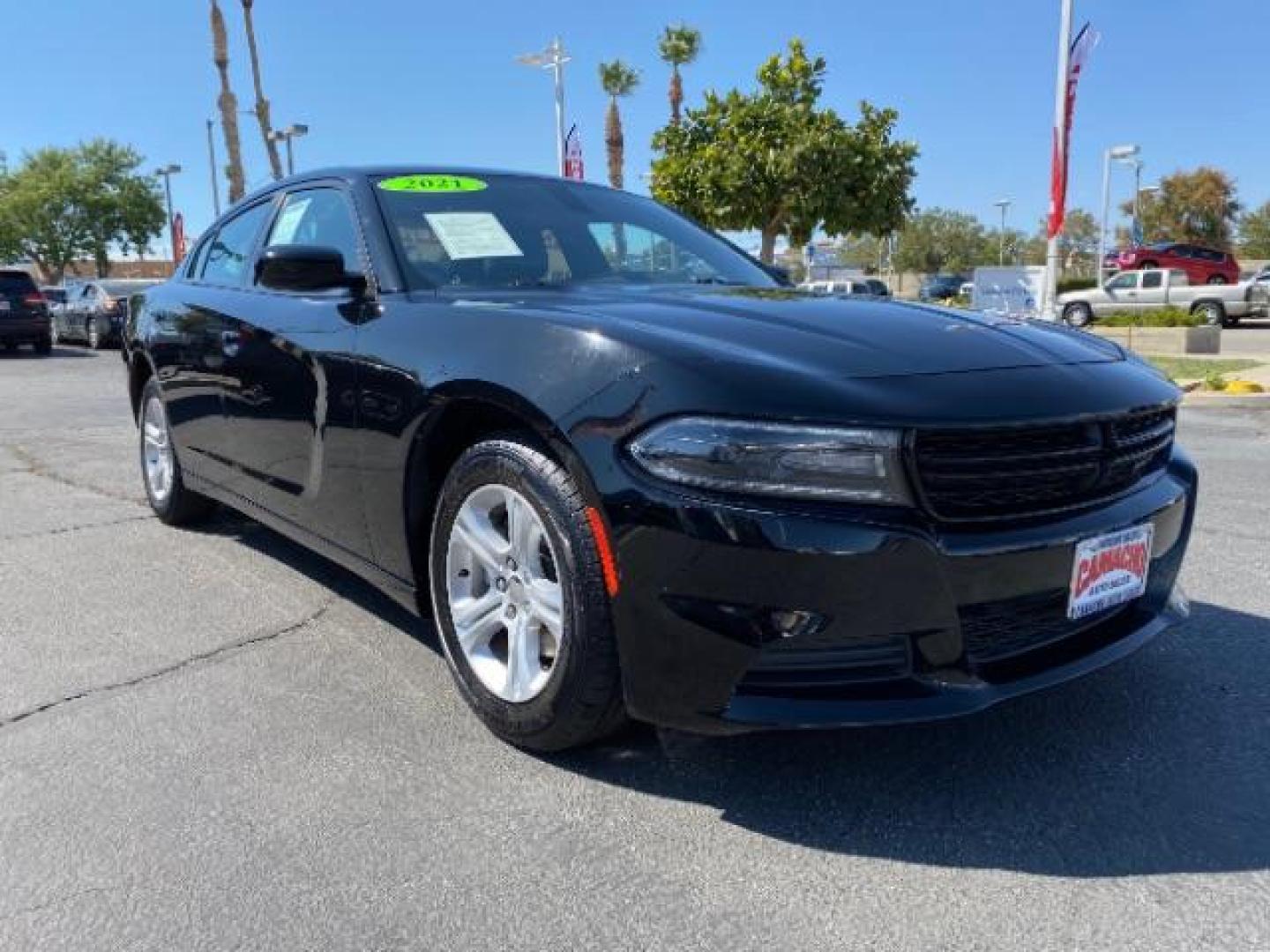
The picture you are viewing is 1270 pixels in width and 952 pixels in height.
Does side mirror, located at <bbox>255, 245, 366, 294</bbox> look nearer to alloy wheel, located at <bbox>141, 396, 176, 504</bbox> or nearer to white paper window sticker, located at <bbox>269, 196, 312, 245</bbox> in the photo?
white paper window sticker, located at <bbox>269, 196, 312, 245</bbox>

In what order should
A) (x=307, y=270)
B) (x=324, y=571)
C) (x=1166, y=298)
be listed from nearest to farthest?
(x=307, y=270), (x=324, y=571), (x=1166, y=298)

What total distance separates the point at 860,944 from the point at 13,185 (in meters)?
66.3

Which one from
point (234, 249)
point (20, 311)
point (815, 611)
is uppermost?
point (234, 249)

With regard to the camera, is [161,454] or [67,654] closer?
[67,654]

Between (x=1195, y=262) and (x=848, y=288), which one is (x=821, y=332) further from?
(x=1195, y=262)

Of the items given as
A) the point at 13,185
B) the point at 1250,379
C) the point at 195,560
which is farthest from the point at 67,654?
the point at 13,185

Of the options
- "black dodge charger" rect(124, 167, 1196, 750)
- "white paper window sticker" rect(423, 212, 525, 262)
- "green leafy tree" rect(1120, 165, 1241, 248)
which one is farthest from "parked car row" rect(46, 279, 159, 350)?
"green leafy tree" rect(1120, 165, 1241, 248)

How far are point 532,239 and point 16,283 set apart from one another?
19753 mm

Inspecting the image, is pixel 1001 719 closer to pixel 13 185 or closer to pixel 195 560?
pixel 195 560

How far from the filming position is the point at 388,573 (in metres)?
3.09

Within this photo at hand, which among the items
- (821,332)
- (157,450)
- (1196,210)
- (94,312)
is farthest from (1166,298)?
(1196,210)

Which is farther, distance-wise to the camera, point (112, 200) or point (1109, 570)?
point (112, 200)

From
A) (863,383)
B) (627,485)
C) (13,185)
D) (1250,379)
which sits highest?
(13,185)

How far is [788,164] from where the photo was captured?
21438 millimetres
